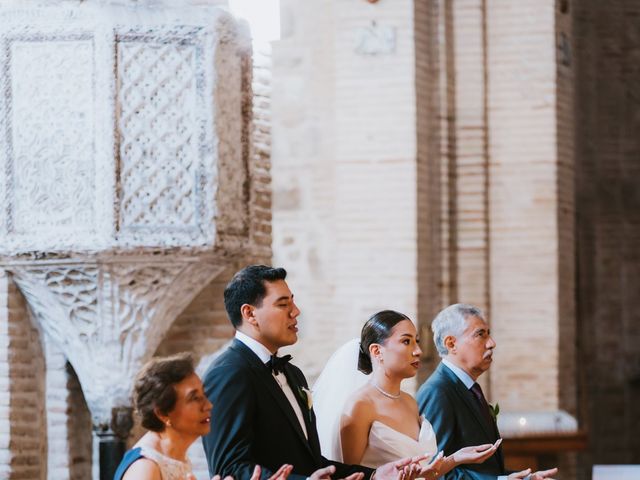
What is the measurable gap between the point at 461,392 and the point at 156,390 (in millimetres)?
2052

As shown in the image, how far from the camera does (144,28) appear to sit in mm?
6984

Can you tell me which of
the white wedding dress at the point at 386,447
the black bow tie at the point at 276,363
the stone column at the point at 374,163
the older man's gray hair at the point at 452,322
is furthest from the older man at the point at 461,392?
the stone column at the point at 374,163

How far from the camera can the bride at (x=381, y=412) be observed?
532 centimetres

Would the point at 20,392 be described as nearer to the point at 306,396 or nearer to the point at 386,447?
the point at 386,447

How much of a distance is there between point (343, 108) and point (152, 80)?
318 centimetres

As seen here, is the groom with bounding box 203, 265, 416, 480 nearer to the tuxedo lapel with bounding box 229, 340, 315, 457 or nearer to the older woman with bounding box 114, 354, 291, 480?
the tuxedo lapel with bounding box 229, 340, 315, 457

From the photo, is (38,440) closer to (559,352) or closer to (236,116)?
(236,116)

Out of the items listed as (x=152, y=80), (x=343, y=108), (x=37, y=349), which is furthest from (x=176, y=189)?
(x=343, y=108)

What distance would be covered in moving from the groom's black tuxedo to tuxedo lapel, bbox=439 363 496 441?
104 centimetres

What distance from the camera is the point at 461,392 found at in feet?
18.9

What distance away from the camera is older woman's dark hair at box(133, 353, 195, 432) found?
3.98 metres

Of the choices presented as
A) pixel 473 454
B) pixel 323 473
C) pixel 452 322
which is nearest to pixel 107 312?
pixel 452 322

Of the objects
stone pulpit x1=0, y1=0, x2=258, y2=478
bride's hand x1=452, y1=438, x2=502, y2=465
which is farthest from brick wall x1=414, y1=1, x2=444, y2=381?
bride's hand x1=452, y1=438, x2=502, y2=465

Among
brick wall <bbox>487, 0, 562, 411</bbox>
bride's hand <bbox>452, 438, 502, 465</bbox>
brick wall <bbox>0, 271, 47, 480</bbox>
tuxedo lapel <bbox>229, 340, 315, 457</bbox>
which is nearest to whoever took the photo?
tuxedo lapel <bbox>229, 340, 315, 457</bbox>
